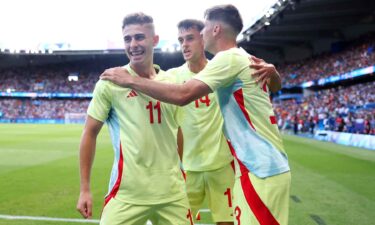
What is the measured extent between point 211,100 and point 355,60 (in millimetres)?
33089

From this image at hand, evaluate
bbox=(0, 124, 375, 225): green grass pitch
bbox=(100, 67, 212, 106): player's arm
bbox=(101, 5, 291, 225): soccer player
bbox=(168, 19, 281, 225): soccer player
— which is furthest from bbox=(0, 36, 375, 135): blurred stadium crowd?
bbox=(100, 67, 212, 106): player's arm

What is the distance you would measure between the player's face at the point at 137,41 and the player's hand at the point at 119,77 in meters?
0.16

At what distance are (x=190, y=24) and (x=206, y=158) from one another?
136 cm

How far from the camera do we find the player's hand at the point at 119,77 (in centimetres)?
261

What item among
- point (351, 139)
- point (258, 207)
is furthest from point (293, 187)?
point (351, 139)

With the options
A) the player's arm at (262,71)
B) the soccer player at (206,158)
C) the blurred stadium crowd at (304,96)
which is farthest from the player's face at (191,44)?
the blurred stadium crowd at (304,96)

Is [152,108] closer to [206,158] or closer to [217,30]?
[217,30]

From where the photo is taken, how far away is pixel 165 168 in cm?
274

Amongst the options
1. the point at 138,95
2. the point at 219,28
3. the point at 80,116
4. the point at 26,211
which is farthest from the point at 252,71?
the point at 80,116

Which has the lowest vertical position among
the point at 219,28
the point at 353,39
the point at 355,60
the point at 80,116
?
the point at 80,116

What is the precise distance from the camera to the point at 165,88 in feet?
8.41

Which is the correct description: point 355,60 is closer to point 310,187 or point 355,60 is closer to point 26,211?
point 310,187

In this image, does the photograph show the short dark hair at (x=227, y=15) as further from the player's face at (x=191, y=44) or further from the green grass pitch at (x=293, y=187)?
the green grass pitch at (x=293, y=187)

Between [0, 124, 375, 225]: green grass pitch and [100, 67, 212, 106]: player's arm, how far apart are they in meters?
3.33
